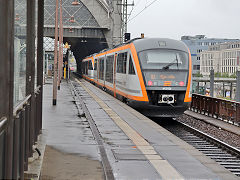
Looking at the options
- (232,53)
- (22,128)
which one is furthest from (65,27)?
(232,53)

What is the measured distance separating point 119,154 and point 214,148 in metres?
4.30

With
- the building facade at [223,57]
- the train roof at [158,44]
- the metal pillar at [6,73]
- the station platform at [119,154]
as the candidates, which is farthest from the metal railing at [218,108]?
the building facade at [223,57]

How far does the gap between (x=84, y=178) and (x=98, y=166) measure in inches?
28.0

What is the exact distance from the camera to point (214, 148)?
1127cm

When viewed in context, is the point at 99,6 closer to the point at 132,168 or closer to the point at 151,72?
the point at 151,72

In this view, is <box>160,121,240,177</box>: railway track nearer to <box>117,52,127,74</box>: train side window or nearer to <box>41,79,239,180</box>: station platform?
<box>41,79,239,180</box>: station platform

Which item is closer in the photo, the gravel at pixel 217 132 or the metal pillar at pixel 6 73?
the metal pillar at pixel 6 73

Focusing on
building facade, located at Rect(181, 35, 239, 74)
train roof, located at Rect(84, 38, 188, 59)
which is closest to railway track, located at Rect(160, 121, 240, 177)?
train roof, located at Rect(84, 38, 188, 59)

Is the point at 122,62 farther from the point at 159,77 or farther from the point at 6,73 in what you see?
the point at 6,73

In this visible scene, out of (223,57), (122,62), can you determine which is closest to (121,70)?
(122,62)

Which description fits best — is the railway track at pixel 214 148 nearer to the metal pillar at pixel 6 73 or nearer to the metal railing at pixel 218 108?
the metal railing at pixel 218 108

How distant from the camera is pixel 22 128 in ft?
16.4

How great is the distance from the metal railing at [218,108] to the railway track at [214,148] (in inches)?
92.5

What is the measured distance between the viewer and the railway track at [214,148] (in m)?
9.30
